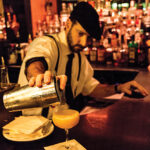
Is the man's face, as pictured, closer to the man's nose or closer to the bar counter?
the man's nose

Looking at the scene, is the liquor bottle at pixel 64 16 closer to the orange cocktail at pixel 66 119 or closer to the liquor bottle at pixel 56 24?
the liquor bottle at pixel 56 24

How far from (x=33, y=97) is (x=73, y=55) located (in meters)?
1.15

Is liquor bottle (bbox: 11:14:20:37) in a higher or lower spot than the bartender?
higher

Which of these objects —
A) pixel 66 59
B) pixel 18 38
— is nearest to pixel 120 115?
pixel 66 59

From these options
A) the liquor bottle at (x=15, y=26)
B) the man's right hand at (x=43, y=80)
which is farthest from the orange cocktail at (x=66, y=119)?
the liquor bottle at (x=15, y=26)

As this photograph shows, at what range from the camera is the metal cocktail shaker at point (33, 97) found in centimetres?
97

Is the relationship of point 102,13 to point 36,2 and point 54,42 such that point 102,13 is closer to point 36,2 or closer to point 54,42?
point 36,2

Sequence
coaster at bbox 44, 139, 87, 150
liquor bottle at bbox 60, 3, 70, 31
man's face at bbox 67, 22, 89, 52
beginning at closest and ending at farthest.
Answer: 1. coaster at bbox 44, 139, 87, 150
2. man's face at bbox 67, 22, 89, 52
3. liquor bottle at bbox 60, 3, 70, 31

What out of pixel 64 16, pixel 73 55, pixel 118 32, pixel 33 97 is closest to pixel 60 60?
pixel 73 55

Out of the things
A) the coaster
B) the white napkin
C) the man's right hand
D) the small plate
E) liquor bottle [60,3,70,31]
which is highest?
liquor bottle [60,3,70,31]

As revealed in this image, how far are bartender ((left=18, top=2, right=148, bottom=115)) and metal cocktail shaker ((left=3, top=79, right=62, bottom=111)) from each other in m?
0.43

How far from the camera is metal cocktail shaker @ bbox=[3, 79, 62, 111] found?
97 centimetres

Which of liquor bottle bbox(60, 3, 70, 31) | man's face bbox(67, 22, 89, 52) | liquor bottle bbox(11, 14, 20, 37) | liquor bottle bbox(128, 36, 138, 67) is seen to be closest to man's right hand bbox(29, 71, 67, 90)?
man's face bbox(67, 22, 89, 52)

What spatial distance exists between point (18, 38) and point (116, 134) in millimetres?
3396
